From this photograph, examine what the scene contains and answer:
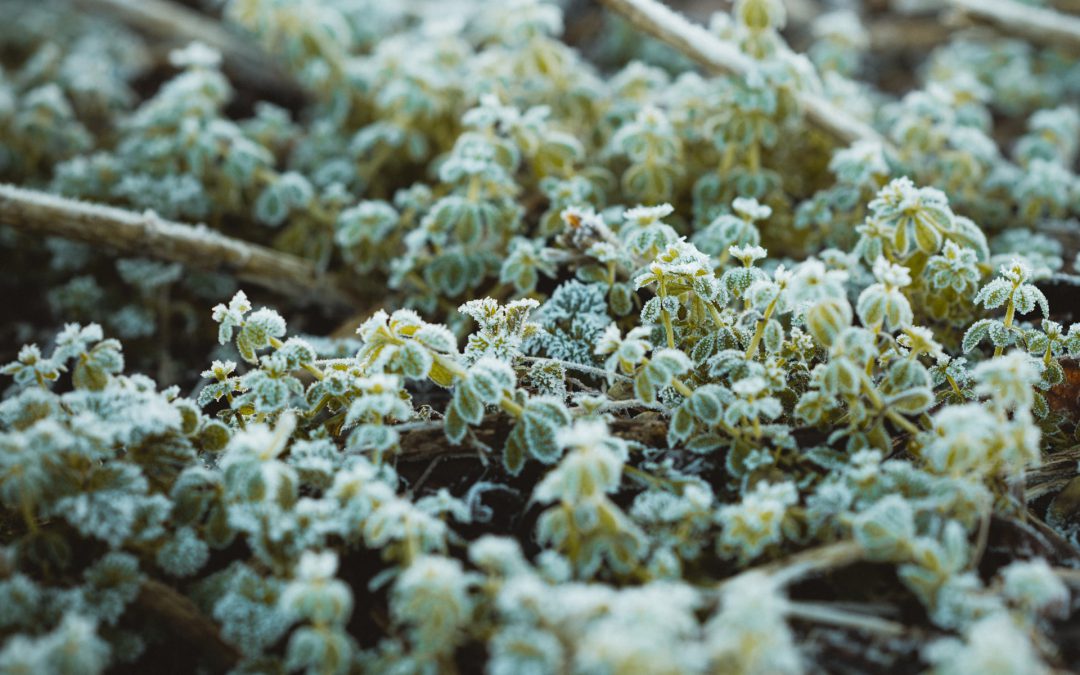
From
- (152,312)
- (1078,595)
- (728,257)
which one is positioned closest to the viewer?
(1078,595)

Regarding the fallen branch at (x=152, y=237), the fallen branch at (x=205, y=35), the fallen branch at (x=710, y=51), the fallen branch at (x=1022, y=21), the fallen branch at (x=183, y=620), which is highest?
the fallen branch at (x=1022, y=21)

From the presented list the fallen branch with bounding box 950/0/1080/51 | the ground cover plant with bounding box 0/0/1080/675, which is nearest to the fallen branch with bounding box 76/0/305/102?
the ground cover plant with bounding box 0/0/1080/675

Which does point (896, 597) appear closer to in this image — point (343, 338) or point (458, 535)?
point (458, 535)

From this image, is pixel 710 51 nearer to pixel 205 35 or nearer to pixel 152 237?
pixel 152 237

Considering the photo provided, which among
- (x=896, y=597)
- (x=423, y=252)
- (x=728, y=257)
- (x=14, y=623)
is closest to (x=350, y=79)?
(x=423, y=252)

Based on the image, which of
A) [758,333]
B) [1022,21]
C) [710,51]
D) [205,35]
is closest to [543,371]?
[758,333]

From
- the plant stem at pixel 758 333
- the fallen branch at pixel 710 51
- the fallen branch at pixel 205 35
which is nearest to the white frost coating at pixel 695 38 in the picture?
the fallen branch at pixel 710 51

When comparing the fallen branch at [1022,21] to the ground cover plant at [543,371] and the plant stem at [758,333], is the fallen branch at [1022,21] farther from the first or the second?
the plant stem at [758,333]
